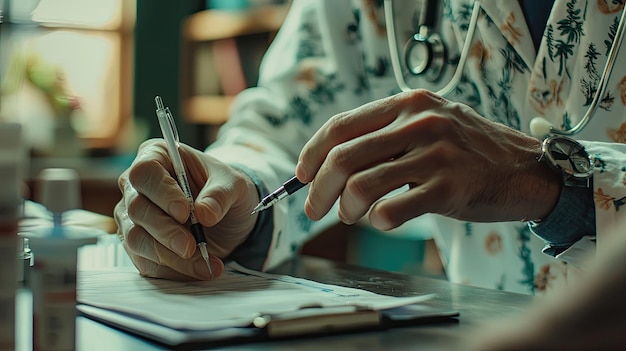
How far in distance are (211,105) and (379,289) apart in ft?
9.56

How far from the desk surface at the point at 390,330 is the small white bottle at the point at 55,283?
2.2 inches

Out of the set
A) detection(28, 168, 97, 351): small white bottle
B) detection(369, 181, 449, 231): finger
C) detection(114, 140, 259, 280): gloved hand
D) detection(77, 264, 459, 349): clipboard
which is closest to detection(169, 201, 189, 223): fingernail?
detection(114, 140, 259, 280): gloved hand

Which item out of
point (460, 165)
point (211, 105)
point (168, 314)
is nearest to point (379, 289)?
point (460, 165)

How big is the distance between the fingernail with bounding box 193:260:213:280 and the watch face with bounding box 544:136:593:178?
1.25 feet

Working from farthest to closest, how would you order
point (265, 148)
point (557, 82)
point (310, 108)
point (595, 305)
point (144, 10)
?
point (144, 10) < point (310, 108) < point (265, 148) < point (557, 82) < point (595, 305)

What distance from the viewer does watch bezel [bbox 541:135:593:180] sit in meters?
0.90

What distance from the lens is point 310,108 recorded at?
4.68 feet

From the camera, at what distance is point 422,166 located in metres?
0.81

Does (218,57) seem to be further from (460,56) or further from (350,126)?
(350,126)

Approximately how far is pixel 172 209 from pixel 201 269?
7cm

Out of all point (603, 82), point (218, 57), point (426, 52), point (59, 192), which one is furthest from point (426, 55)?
point (218, 57)

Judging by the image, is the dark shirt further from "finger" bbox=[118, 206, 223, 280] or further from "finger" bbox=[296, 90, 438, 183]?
"finger" bbox=[118, 206, 223, 280]

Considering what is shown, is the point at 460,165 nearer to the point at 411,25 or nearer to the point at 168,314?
the point at 168,314

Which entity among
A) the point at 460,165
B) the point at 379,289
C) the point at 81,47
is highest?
the point at 81,47
